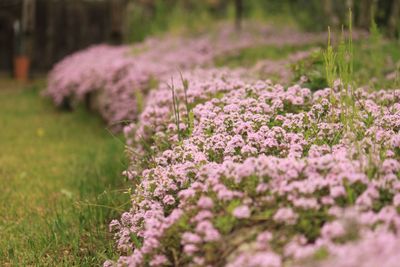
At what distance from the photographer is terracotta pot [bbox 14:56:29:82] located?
44.7 ft

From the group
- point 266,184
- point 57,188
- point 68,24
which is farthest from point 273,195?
point 68,24

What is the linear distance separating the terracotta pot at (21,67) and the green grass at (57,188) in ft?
13.5

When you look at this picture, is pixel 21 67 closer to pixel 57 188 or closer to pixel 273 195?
pixel 57 188

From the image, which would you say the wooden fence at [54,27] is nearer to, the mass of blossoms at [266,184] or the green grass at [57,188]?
the green grass at [57,188]

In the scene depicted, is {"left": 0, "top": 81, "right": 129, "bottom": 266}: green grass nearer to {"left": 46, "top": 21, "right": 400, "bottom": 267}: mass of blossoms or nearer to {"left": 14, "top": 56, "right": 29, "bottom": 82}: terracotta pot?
{"left": 46, "top": 21, "right": 400, "bottom": 267}: mass of blossoms

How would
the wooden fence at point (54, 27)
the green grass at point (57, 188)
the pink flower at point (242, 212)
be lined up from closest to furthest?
the pink flower at point (242, 212) < the green grass at point (57, 188) < the wooden fence at point (54, 27)

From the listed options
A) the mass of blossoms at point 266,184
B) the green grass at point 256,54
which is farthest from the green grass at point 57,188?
the green grass at point 256,54

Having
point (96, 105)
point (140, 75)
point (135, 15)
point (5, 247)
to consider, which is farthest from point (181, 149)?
point (135, 15)

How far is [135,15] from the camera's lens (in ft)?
51.7

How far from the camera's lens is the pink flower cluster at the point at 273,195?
207 cm

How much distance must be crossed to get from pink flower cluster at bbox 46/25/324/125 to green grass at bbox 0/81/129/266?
1.44 feet

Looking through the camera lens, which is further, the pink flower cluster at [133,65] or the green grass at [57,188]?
the pink flower cluster at [133,65]

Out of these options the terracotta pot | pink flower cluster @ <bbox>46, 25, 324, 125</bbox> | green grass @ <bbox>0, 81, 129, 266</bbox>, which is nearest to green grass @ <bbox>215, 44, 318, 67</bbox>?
pink flower cluster @ <bbox>46, 25, 324, 125</bbox>

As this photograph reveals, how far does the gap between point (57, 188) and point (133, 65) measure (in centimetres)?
368
